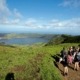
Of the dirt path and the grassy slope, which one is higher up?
the grassy slope

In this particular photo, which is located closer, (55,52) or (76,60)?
(76,60)

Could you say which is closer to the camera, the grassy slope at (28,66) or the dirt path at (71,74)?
the grassy slope at (28,66)

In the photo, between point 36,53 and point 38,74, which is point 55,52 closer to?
point 36,53

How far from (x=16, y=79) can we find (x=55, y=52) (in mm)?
12658

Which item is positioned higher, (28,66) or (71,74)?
(28,66)

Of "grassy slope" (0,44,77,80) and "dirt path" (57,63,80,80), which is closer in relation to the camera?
"grassy slope" (0,44,77,80)

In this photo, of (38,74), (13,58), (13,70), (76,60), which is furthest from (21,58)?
(76,60)

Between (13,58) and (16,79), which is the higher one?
(13,58)

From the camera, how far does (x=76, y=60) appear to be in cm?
2842

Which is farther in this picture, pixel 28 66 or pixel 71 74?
pixel 28 66

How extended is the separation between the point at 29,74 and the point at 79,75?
20.8 feet

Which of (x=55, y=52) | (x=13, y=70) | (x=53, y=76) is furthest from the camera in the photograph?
(x=55, y=52)

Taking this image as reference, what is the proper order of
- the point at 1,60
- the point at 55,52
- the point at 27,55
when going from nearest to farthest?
the point at 1,60 → the point at 27,55 → the point at 55,52

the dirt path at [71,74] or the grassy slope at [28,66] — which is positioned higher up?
the grassy slope at [28,66]
